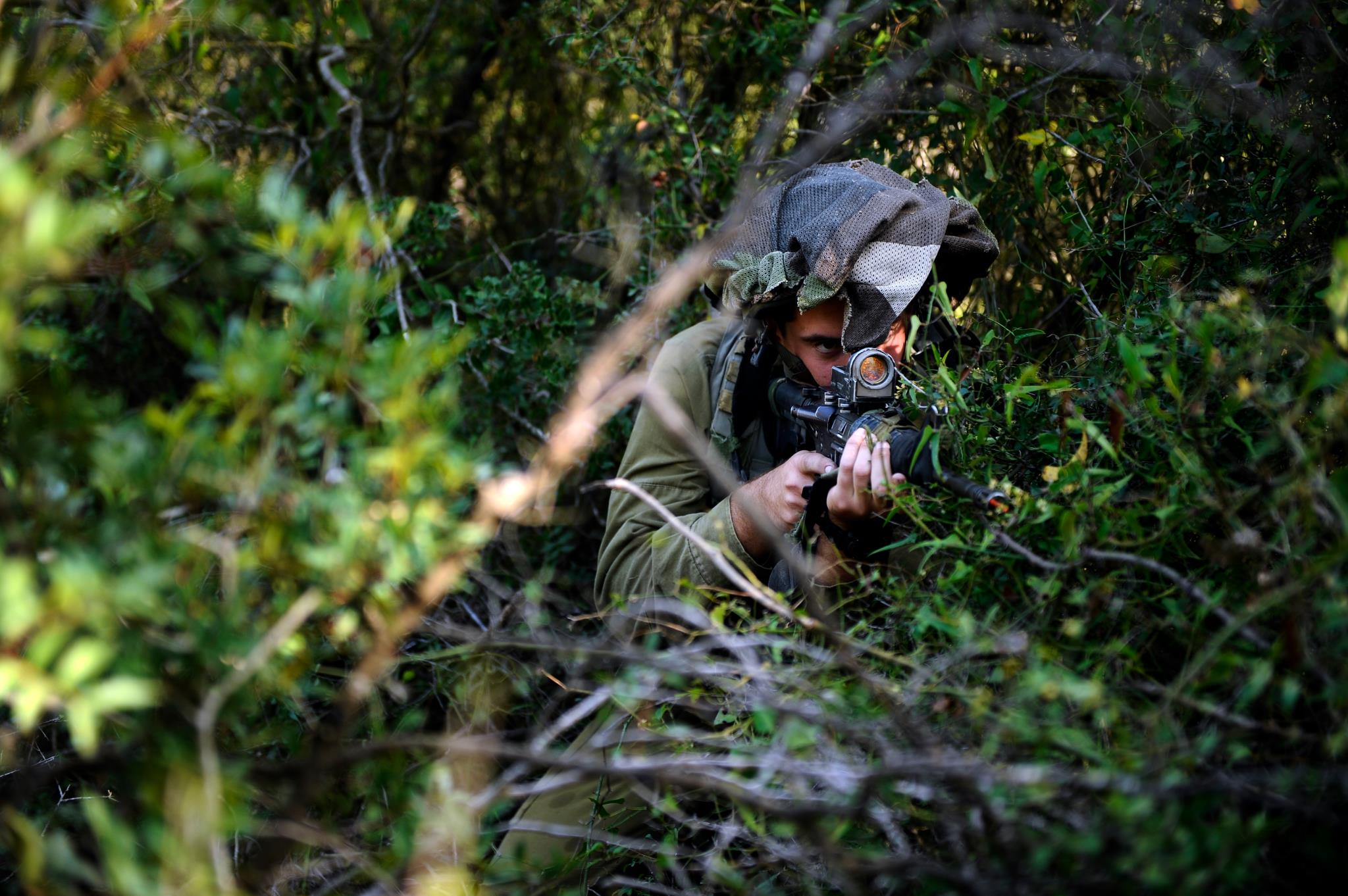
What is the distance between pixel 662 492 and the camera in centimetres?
253

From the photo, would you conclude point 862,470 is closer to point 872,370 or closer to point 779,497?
point 872,370

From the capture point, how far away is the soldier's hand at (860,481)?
1.76 metres

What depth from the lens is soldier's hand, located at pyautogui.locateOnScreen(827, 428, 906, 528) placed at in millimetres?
1758

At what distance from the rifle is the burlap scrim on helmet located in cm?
18

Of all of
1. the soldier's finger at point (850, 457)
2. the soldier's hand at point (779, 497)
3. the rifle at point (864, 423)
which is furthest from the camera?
the soldier's hand at point (779, 497)

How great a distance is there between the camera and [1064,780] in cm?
93

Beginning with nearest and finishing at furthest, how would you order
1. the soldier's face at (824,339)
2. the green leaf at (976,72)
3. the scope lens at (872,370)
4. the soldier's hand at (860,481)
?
the soldier's hand at (860,481) < the scope lens at (872,370) < the soldier's face at (824,339) < the green leaf at (976,72)

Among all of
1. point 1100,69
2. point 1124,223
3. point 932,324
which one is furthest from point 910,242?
point 1100,69

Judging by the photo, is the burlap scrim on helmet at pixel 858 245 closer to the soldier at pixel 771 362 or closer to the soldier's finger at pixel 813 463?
the soldier at pixel 771 362

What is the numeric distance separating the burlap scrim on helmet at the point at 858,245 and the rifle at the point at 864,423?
0.60 ft

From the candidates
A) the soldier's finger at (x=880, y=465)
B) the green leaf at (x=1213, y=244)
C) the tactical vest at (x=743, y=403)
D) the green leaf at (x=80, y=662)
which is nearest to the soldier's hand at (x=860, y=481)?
the soldier's finger at (x=880, y=465)

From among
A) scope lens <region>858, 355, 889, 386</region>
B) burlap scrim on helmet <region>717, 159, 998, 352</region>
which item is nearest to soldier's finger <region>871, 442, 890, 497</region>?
scope lens <region>858, 355, 889, 386</region>

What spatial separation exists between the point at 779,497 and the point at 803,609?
0.43m

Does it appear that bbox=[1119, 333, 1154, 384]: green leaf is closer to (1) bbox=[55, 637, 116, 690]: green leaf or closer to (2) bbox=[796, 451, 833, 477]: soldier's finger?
(2) bbox=[796, 451, 833, 477]: soldier's finger
